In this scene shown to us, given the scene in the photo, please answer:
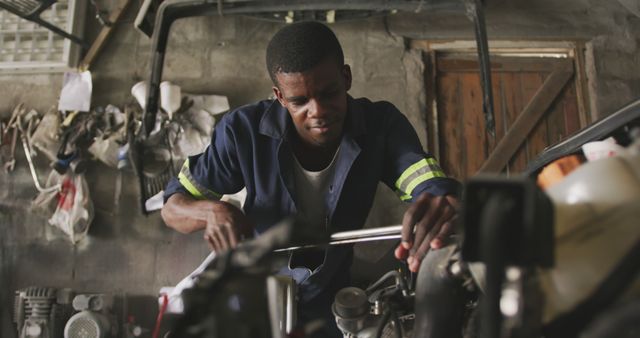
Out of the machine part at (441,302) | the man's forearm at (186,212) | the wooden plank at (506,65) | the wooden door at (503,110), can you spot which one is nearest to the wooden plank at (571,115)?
the wooden door at (503,110)

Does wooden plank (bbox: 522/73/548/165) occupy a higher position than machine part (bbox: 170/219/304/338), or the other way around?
wooden plank (bbox: 522/73/548/165)

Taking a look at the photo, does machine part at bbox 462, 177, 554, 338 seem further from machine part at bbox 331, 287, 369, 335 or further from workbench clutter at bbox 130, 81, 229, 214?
workbench clutter at bbox 130, 81, 229, 214

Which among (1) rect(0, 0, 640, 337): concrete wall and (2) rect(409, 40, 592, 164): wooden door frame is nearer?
(1) rect(0, 0, 640, 337): concrete wall

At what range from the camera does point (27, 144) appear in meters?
3.01

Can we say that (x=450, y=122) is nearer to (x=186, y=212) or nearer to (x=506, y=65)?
(x=506, y=65)

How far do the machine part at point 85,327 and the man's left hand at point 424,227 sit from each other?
2.19 meters

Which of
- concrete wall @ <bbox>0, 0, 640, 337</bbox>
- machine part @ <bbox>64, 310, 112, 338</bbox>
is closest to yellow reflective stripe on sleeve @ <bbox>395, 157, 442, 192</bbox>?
concrete wall @ <bbox>0, 0, 640, 337</bbox>

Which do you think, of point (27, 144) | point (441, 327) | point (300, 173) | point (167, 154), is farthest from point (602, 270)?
point (27, 144)

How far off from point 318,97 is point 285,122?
0.23 metres

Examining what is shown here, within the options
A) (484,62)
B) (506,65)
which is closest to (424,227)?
(484,62)

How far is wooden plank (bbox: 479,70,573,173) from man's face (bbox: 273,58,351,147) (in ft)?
5.80

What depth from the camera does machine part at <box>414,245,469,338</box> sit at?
684 mm

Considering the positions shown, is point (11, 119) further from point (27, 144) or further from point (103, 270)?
point (103, 270)

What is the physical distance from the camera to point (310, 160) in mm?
1672
